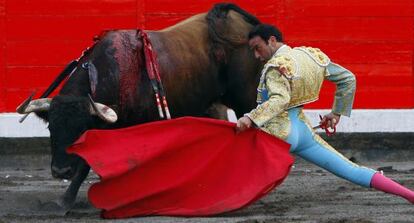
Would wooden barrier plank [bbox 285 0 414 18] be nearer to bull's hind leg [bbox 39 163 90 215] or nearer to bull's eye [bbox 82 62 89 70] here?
bull's eye [bbox 82 62 89 70]

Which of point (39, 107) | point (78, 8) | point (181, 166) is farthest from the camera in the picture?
point (78, 8)

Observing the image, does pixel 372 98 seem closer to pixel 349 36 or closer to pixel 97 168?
pixel 349 36

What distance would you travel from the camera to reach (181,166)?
608 cm

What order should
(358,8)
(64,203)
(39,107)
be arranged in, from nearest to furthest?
1. (64,203)
2. (39,107)
3. (358,8)

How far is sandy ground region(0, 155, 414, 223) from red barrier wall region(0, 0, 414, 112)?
3.61ft

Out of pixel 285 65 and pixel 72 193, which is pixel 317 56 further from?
pixel 72 193

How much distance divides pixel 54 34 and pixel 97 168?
380 cm

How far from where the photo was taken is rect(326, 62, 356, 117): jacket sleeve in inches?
243

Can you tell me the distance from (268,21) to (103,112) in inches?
131

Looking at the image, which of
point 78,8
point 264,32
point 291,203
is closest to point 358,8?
point 78,8

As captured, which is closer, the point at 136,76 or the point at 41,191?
the point at 136,76

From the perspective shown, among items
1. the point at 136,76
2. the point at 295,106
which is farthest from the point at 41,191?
the point at 295,106

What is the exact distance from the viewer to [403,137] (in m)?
9.54

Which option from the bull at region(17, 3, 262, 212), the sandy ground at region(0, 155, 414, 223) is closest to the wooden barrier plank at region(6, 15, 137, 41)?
the sandy ground at region(0, 155, 414, 223)
